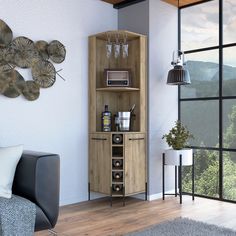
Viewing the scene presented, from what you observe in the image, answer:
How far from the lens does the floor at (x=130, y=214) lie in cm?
317

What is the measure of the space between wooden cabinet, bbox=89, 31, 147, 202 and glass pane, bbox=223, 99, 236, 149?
102 centimetres

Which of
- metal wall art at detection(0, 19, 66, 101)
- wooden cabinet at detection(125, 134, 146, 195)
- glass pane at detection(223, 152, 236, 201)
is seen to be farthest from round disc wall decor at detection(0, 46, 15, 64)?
glass pane at detection(223, 152, 236, 201)

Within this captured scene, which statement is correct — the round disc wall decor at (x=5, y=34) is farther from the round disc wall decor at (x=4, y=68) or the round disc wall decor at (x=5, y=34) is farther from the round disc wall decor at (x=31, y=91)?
the round disc wall decor at (x=31, y=91)


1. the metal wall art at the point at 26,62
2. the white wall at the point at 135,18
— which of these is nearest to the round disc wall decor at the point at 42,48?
the metal wall art at the point at 26,62

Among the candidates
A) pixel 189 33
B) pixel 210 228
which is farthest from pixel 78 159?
pixel 189 33

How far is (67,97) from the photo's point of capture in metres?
4.08

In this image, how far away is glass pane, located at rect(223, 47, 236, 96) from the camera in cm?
423

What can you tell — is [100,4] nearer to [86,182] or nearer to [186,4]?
[186,4]

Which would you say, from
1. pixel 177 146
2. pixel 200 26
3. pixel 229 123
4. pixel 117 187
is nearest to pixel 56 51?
pixel 117 187

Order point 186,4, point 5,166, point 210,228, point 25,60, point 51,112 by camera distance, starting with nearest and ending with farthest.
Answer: point 5,166 < point 210,228 < point 25,60 < point 51,112 < point 186,4

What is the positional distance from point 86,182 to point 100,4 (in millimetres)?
2336

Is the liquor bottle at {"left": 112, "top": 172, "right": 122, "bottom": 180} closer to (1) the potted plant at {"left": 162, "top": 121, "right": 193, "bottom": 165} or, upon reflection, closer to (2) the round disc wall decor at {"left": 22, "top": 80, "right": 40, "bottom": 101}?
(1) the potted plant at {"left": 162, "top": 121, "right": 193, "bottom": 165}

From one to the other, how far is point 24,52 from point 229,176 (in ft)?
9.46

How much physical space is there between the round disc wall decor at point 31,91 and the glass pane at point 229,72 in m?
2.33
